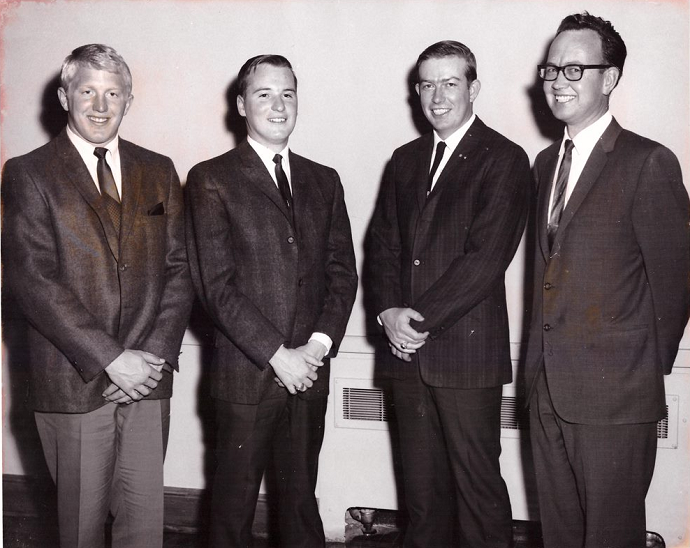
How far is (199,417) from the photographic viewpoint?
11.7ft

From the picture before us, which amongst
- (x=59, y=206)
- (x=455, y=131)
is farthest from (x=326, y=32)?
(x=59, y=206)

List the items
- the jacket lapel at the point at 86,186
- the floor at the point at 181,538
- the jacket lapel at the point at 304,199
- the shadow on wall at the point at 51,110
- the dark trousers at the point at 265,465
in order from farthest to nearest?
the shadow on wall at the point at 51,110, the floor at the point at 181,538, the jacket lapel at the point at 304,199, the dark trousers at the point at 265,465, the jacket lapel at the point at 86,186

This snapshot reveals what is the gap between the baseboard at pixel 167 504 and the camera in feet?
11.6

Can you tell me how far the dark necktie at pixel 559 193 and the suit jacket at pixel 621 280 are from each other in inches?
2.0

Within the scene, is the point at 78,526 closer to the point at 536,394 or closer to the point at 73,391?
the point at 73,391

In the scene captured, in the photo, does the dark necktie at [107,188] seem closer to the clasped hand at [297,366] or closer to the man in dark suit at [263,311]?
the man in dark suit at [263,311]

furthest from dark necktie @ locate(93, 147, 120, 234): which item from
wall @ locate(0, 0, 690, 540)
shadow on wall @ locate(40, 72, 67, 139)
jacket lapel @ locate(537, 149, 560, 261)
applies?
jacket lapel @ locate(537, 149, 560, 261)

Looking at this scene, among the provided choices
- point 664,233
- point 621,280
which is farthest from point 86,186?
point 664,233

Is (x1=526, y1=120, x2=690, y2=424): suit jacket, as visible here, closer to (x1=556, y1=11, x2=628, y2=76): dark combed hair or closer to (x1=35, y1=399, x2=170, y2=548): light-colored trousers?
(x1=556, y1=11, x2=628, y2=76): dark combed hair

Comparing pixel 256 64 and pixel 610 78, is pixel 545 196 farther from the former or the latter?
pixel 256 64

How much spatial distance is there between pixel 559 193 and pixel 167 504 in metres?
2.44

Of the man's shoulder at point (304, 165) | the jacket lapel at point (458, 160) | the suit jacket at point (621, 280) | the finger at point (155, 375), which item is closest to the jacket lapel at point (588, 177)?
the suit jacket at point (621, 280)

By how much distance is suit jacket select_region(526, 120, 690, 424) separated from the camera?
229 centimetres

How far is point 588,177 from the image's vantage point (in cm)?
235
